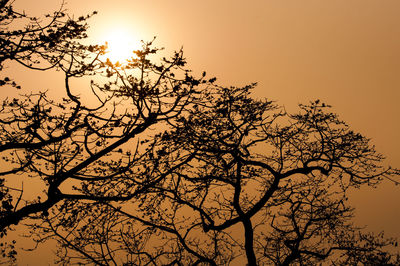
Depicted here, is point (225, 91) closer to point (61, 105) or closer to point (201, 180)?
point (201, 180)

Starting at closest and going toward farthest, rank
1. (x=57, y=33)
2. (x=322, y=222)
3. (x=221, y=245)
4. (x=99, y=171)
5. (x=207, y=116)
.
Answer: (x=57, y=33) → (x=99, y=171) → (x=207, y=116) → (x=322, y=222) → (x=221, y=245)

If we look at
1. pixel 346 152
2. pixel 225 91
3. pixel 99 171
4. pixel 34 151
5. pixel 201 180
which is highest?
pixel 225 91

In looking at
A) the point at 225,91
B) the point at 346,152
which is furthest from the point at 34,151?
the point at 346,152

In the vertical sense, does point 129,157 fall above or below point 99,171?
below

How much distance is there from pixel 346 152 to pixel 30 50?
36.7ft

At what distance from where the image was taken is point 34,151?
9.27m

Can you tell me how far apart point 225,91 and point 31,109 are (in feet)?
20.4

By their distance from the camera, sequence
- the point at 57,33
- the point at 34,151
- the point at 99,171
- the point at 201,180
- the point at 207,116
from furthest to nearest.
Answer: the point at 201,180 → the point at 207,116 → the point at 99,171 → the point at 57,33 → the point at 34,151

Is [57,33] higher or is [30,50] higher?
[57,33]

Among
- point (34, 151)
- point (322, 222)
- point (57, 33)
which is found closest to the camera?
point (34, 151)

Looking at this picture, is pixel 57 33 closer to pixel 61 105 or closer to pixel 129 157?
pixel 61 105

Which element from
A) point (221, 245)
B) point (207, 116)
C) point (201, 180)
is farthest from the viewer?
point (221, 245)

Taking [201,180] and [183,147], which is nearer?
[183,147]

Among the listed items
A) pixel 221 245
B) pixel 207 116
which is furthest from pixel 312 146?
pixel 221 245
